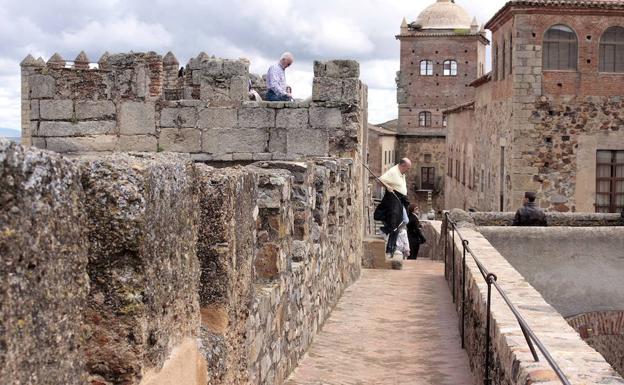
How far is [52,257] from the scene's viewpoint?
2373 millimetres

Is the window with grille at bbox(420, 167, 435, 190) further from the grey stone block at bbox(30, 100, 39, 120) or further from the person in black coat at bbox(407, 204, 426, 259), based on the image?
the grey stone block at bbox(30, 100, 39, 120)

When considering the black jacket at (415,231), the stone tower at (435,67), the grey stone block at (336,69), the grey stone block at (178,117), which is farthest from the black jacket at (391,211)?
the stone tower at (435,67)

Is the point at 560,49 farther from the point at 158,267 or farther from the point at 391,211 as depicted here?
the point at 158,267

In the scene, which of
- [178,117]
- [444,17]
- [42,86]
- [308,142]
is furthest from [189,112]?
[444,17]

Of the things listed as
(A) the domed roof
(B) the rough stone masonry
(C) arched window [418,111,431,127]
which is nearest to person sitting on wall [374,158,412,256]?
(B) the rough stone masonry

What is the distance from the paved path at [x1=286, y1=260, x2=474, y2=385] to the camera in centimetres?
700

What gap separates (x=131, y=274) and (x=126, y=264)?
0.13 feet

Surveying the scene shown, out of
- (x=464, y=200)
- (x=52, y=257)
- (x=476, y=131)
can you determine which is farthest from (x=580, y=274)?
(x=464, y=200)

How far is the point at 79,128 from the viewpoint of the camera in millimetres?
12977

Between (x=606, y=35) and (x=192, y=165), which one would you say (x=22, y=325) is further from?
(x=606, y=35)

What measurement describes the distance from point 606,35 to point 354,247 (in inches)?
631

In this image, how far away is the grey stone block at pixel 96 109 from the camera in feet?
42.3

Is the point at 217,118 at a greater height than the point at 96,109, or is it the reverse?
the point at 96,109

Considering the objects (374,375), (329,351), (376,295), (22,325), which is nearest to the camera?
Result: (22,325)
